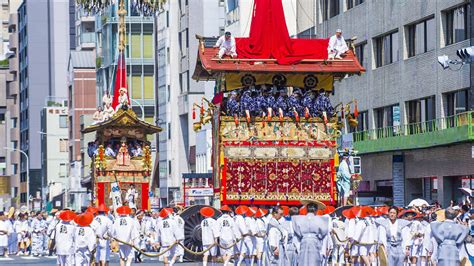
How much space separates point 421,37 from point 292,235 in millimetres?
22966

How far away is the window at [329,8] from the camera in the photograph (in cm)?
6066

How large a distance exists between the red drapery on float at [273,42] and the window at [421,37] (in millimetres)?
12343

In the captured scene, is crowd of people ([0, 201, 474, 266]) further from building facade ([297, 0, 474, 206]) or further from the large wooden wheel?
building facade ([297, 0, 474, 206])

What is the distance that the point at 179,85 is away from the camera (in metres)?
81.3

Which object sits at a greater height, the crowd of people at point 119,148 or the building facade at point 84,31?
the building facade at point 84,31

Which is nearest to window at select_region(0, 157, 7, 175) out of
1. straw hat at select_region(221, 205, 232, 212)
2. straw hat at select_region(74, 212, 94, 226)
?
straw hat at select_region(221, 205, 232, 212)

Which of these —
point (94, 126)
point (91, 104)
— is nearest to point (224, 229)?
point (94, 126)

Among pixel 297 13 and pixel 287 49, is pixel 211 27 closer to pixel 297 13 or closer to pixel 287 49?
pixel 297 13

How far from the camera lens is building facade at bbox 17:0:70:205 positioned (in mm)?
123000

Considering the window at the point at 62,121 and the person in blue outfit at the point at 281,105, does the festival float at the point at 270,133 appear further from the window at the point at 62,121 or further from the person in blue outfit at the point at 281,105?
the window at the point at 62,121

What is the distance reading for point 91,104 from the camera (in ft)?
335

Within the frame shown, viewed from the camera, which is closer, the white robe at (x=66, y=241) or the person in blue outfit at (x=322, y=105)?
the white robe at (x=66, y=241)

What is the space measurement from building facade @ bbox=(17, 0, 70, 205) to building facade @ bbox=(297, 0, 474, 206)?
214ft

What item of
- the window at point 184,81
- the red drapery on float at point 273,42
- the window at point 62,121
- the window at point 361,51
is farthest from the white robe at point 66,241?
the window at point 62,121
